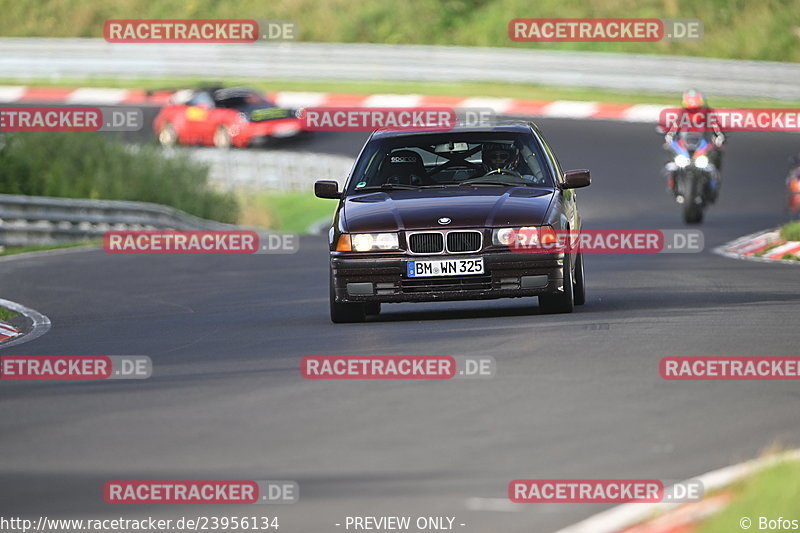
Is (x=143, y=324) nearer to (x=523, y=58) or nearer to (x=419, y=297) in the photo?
(x=419, y=297)

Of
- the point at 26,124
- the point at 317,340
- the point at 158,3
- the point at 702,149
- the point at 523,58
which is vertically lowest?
the point at 317,340

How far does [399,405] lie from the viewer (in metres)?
8.43

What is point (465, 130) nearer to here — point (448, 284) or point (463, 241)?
point (463, 241)

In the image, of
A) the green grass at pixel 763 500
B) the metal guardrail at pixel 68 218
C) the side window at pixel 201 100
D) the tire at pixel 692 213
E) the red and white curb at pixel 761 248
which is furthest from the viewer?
the side window at pixel 201 100

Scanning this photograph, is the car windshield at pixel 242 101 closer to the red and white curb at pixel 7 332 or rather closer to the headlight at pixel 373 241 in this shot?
the red and white curb at pixel 7 332

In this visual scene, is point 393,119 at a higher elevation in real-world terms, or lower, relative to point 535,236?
higher

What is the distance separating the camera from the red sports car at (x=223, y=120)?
1446 inches

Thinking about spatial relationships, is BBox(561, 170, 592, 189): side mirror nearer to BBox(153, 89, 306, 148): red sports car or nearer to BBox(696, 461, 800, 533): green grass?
BBox(696, 461, 800, 533): green grass

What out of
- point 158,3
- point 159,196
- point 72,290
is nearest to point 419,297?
point 72,290

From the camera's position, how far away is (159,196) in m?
30.2

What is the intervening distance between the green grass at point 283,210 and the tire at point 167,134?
533 centimetres

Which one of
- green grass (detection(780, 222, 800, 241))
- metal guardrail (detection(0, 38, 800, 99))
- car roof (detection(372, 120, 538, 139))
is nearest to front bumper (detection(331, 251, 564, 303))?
car roof (detection(372, 120, 538, 139))

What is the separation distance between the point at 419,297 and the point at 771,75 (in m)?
25.6

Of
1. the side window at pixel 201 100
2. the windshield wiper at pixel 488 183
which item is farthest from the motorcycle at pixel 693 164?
the side window at pixel 201 100
